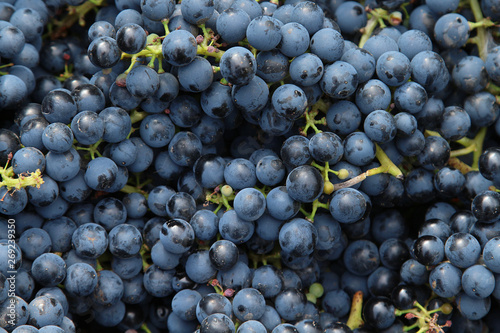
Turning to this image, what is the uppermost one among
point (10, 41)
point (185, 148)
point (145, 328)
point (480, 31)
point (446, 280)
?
point (480, 31)

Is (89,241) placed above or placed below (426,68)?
below

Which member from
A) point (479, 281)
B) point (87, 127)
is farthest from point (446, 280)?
point (87, 127)

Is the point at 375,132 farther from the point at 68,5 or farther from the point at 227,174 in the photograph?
the point at 68,5

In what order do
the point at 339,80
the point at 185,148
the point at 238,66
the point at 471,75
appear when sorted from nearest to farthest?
the point at 238,66, the point at 339,80, the point at 185,148, the point at 471,75

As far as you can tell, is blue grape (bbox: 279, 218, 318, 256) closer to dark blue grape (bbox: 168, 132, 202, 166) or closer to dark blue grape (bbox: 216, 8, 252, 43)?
dark blue grape (bbox: 168, 132, 202, 166)

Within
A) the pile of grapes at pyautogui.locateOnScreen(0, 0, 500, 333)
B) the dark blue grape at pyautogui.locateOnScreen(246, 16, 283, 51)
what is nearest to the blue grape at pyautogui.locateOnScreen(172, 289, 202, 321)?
the pile of grapes at pyautogui.locateOnScreen(0, 0, 500, 333)

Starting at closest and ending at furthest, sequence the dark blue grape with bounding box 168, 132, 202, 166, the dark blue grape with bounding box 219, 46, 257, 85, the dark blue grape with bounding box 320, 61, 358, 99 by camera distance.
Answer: the dark blue grape with bounding box 219, 46, 257, 85, the dark blue grape with bounding box 320, 61, 358, 99, the dark blue grape with bounding box 168, 132, 202, 166

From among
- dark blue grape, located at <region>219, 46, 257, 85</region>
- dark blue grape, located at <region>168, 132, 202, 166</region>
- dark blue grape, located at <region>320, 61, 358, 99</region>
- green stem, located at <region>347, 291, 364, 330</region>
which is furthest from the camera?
green stem, located at <region>347, 291, 364, 330</region>

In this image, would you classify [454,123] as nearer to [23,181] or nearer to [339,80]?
[339,80]

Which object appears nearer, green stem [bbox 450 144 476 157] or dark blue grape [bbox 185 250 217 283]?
dark blue grape [bbox 185 250 217 283]

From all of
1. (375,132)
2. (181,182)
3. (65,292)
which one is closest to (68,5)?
(181,182)

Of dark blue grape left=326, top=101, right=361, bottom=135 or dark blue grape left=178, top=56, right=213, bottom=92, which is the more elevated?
dark blue grape left=178, top=56, right=213, bottom=92
